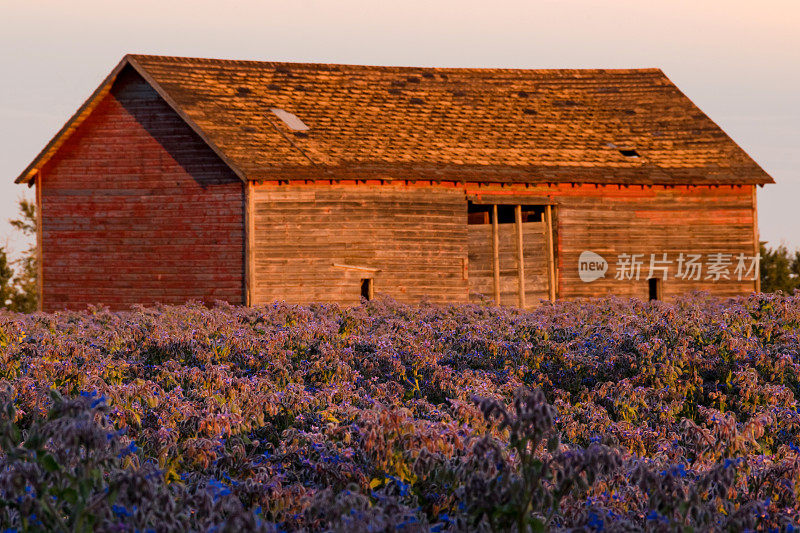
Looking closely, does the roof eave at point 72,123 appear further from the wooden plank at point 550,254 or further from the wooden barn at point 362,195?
the wooden plank at point 550,254

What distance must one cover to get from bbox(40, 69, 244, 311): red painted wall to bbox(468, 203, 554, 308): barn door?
698 cm

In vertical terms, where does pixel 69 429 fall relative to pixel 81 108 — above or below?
below

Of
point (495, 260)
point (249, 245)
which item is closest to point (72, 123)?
point (249, 245)

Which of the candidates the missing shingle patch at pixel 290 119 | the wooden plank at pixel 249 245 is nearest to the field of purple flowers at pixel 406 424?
the wooden plank at pixel 249 245

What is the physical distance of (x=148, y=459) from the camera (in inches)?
270

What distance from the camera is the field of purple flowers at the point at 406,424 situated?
187 inches

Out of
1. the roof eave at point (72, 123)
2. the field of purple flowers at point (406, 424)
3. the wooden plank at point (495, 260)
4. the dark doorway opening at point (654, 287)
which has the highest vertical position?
the roof eave at point (72, 123)

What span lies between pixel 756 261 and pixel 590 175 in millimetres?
6028

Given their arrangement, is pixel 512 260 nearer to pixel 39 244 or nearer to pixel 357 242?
pixel 357 242

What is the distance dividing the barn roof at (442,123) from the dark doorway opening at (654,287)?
9.60 feet

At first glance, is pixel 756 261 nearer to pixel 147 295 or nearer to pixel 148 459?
pixel 147 295

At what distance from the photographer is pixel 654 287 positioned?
3131 cm

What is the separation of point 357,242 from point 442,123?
5.63 m

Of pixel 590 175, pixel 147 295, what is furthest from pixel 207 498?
pixel 590 175
